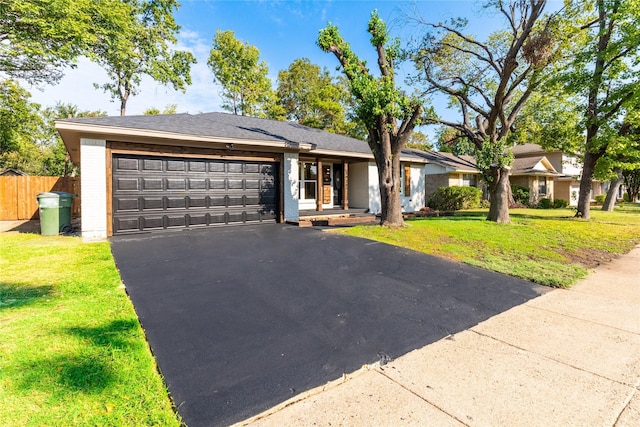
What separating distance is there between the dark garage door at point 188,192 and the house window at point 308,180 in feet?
8.32

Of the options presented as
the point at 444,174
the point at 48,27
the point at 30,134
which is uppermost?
the point at 48,27

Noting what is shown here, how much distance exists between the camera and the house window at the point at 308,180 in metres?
13.4

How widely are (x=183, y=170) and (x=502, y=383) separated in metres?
9.29

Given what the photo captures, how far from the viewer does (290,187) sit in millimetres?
11156

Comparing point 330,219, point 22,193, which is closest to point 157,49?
point 22,193

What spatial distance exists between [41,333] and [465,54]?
1689 centimetres

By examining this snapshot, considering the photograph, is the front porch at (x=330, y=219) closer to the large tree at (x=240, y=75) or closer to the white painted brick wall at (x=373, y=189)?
the white painted brick wall at (x=373, y=189)

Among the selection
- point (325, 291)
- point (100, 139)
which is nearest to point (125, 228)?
point (100, 139)

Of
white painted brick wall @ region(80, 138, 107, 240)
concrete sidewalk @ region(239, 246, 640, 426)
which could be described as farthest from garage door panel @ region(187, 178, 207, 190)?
concrete sidewalk @ region(239, 246, 640, 426)

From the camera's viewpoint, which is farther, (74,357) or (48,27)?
(48,27)

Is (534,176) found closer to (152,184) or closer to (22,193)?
(152,184)

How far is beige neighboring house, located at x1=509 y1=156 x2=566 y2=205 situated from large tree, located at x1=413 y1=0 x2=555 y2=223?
10.6m

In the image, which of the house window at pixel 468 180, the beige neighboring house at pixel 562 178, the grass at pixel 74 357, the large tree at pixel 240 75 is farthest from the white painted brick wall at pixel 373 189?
the large tree at pixel 240 75

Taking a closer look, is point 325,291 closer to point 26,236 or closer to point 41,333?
point 41,333
